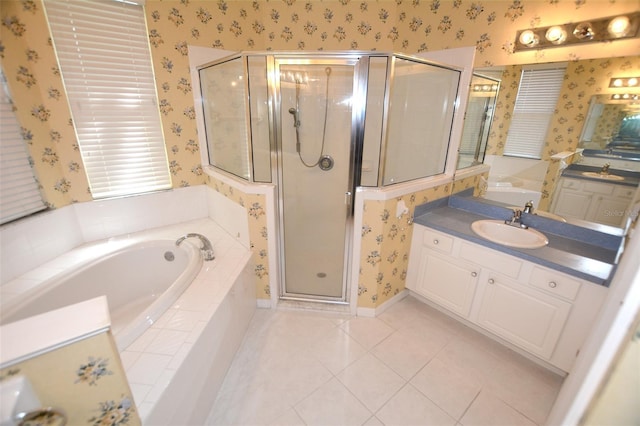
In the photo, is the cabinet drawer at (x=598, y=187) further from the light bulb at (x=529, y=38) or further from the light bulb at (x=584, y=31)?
the light bulb at (x=529, y=38)

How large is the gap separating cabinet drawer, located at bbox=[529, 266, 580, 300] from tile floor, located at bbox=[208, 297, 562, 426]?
1.95ft

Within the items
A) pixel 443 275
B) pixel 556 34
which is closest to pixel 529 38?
pixel 556 34

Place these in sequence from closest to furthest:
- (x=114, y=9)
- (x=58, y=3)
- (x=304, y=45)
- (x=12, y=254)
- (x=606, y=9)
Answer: (x=606, y=9), (x=12, y=254), (x=58, y=3), (x=114, y=9), (x=304, y=45)

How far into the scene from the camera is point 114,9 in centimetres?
188

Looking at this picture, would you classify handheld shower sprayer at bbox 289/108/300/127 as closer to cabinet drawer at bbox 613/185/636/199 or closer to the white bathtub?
the white bathtub

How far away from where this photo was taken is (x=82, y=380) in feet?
2.28

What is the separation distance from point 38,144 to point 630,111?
3.57 metres

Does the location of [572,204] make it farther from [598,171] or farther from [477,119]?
[477,119]

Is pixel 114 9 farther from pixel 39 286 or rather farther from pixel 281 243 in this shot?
pixel 281 243

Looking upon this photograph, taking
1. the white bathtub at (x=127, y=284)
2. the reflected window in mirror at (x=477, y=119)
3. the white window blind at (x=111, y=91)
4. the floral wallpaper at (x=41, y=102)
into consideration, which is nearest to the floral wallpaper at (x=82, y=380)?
the white bathtub at (x=127, y=284)

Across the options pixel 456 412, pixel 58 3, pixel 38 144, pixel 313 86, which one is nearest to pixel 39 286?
pixel 38 144

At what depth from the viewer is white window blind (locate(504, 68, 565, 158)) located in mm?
1743

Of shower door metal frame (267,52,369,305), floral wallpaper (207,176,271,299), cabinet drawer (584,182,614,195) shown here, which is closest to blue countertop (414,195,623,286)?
cabinet drawer (584,182,614,195)

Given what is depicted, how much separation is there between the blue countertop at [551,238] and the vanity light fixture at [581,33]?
3.49 ft
